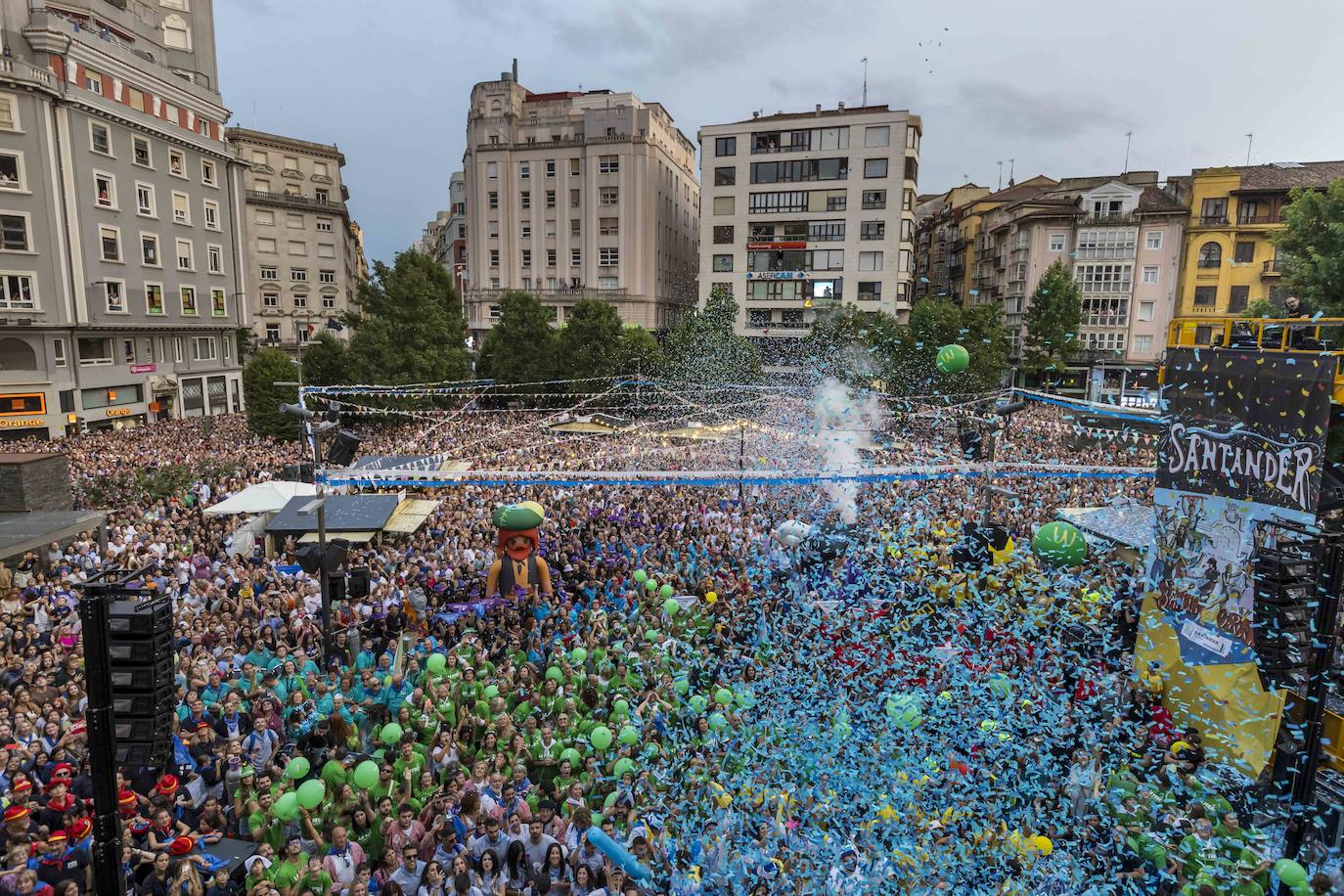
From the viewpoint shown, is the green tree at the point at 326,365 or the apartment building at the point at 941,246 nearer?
the green tree at the point at 326,365

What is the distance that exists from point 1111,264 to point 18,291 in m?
51.8

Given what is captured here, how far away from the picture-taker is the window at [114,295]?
1250 inches

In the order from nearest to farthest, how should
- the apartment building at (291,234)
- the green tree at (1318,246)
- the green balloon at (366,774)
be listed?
the green balloon at (366,774) → the green tree at (1318,246) → the apartment building at (291,234)

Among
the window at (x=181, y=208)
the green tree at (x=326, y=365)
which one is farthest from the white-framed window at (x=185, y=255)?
the green tree at (x=326, y=365)

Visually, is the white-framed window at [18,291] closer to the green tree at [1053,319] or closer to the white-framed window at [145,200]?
the white-framed window at [145,200]

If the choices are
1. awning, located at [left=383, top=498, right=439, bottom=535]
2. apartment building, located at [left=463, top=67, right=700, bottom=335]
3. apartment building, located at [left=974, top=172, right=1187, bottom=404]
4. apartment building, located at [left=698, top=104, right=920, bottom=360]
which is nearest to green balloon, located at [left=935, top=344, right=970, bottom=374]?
awning, located at [left=383, top=498, right=439, bottom=535]

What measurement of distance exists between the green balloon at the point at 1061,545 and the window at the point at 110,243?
36.6 m

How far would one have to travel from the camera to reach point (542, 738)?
8078mm

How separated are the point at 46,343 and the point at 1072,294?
4761 cm

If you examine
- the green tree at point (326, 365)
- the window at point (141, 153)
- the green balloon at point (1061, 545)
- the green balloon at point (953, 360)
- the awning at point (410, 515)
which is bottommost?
the awning at point (410, 515)

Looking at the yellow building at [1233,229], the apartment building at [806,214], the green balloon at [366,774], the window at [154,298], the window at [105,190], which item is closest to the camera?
the green balloon at [366,774]

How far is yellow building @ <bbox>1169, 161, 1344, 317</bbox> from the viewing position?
38969 millimetres

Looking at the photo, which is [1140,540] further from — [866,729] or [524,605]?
[524,605]

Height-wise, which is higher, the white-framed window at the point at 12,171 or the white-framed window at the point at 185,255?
the white-framed window at the point at 12,171
